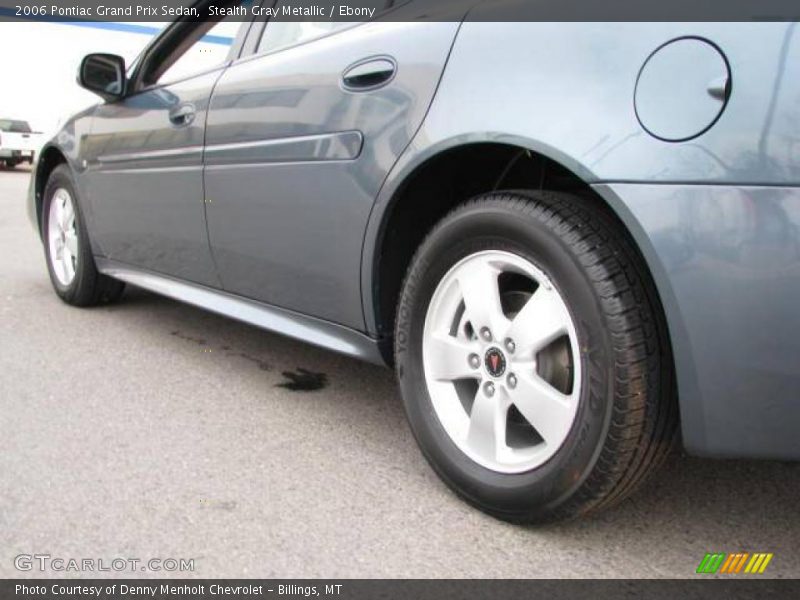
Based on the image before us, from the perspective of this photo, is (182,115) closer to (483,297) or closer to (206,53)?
(206,53)

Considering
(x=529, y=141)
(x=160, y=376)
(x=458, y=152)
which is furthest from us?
(x=160, y=376)

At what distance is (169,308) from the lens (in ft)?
14.3

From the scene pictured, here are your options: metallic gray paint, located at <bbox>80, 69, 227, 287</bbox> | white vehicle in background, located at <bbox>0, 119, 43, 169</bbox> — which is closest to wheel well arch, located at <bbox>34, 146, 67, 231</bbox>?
metallic gray paint, located at <bbox>80, 69, 227, 287</bbox>

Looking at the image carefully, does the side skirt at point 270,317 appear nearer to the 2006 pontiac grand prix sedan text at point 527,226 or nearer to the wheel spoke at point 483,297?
the 2006 pontiac grand prix sedan text at point 527,226

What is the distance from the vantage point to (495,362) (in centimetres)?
195

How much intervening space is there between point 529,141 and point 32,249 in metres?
5.89

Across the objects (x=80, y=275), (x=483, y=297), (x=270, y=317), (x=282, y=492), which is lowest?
(x=80, y=275)

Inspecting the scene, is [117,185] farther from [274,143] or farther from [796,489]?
[796,489]

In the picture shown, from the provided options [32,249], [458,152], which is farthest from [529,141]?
[32,249]

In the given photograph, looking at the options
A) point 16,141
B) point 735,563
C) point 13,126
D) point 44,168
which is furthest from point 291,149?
point 13,126

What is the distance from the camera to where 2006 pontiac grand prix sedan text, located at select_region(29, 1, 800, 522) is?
150 centimetres

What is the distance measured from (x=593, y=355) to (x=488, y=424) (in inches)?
14.9


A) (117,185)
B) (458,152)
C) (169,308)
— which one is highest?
(458,152)

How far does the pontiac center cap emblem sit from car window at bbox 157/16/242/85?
171 cm
